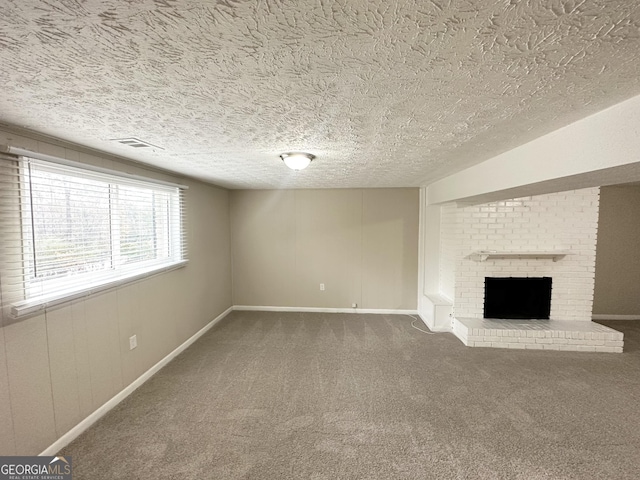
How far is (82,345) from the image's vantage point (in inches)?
82.0

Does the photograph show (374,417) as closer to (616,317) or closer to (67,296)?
(67,296)

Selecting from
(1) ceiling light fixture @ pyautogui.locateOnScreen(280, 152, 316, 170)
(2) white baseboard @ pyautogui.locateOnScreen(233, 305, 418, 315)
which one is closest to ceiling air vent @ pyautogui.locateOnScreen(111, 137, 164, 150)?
(1) ceiling light fixture @ pyautogui.locateOnScreen(280, 152, 316, 170)

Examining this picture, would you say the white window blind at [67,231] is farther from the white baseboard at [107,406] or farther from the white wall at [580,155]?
the white wall at [580,155]

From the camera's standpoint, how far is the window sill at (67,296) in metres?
1.64

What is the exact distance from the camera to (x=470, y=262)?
3852mm

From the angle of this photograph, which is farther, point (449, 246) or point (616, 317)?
point (616, 317)

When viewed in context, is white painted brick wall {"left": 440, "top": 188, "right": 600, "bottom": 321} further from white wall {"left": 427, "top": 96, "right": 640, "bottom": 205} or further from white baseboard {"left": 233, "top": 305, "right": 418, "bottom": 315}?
white wall {"left": 427, "top": 96, "right": 640, "bottom": 205}

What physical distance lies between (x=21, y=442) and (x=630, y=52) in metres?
3.45

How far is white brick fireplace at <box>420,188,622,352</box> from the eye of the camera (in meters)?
3.48

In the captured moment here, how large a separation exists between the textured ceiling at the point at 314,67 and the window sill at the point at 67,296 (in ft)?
3.53

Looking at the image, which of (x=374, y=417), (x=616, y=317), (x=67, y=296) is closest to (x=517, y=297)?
(x=616, y=317)

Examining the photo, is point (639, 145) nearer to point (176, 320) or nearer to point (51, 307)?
point (51, 307)

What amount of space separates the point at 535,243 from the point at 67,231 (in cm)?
514


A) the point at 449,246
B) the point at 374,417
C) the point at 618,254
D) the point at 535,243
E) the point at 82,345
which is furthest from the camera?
the point at 618,254
